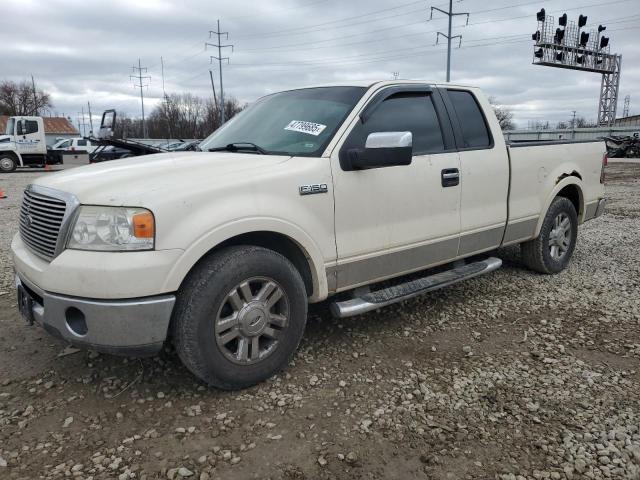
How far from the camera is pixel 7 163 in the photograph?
22625 millimetres

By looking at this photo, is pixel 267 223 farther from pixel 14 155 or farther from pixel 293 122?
pixel 14 155

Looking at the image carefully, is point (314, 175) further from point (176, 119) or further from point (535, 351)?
point (176, 119)

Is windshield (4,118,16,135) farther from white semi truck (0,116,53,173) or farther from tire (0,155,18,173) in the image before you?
tire (0,155,18,173)

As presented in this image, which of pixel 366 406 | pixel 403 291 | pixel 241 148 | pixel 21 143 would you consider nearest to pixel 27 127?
pixel 21 143

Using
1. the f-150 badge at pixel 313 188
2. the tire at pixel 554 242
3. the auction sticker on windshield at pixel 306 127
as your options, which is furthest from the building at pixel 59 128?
the f-150 badge at pixel 313 188

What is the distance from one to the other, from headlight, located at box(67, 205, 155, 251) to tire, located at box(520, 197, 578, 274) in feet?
13.3

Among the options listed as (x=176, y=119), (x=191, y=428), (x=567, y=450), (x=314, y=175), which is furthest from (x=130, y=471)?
(x=176, y=119)

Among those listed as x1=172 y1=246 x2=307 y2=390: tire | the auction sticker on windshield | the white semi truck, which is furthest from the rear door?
the white semi truck

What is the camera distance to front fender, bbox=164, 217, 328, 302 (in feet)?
8.66

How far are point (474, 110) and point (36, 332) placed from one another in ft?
13.4

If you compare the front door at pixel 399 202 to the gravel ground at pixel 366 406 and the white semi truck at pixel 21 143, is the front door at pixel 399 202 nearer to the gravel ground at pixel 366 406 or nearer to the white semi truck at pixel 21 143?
the gravel ground at pixel 366 406

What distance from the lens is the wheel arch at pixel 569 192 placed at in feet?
16.7

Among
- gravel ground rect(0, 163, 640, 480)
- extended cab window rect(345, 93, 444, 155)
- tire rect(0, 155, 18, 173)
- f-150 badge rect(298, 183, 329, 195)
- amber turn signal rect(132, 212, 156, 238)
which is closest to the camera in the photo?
gravel ground rect(0, 163, 640, 480)

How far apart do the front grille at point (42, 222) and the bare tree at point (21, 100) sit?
88.8 meters
